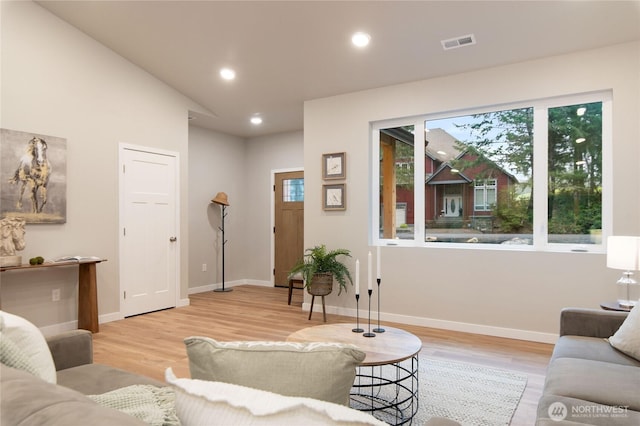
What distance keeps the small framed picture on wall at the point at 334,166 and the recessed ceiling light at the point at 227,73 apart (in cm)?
148

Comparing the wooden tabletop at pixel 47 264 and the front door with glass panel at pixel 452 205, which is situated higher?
the front door with glass panel at pixel 452 205

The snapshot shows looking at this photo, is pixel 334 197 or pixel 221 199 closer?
pixel 334 197

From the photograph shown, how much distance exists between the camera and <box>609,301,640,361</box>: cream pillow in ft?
6.70

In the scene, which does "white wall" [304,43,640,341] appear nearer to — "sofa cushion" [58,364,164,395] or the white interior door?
the white interior door

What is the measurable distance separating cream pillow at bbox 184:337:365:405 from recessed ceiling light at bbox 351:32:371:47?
11.7 ft

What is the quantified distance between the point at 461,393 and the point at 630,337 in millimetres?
1070

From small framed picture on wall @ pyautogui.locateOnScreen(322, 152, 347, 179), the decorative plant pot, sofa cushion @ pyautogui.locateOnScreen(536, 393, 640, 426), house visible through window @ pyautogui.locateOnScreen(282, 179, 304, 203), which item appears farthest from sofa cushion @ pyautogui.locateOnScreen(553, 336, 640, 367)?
house visible through window @ pyautogui.locateOnScreen(282, 179, 304, 203)

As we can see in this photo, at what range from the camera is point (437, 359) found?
3.38 m

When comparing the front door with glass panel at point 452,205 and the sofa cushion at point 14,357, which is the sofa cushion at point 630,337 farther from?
the sofa cushion at point 14,357

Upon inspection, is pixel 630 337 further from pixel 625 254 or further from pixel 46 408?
pixel 46 408

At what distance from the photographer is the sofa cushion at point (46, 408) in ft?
2.19

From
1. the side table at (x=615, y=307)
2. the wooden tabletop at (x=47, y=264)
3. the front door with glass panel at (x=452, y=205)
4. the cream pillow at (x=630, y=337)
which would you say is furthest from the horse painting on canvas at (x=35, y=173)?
the side table at (x=615, y=307)

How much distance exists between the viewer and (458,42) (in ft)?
12.4

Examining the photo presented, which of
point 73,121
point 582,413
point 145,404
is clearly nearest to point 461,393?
point 582,413
